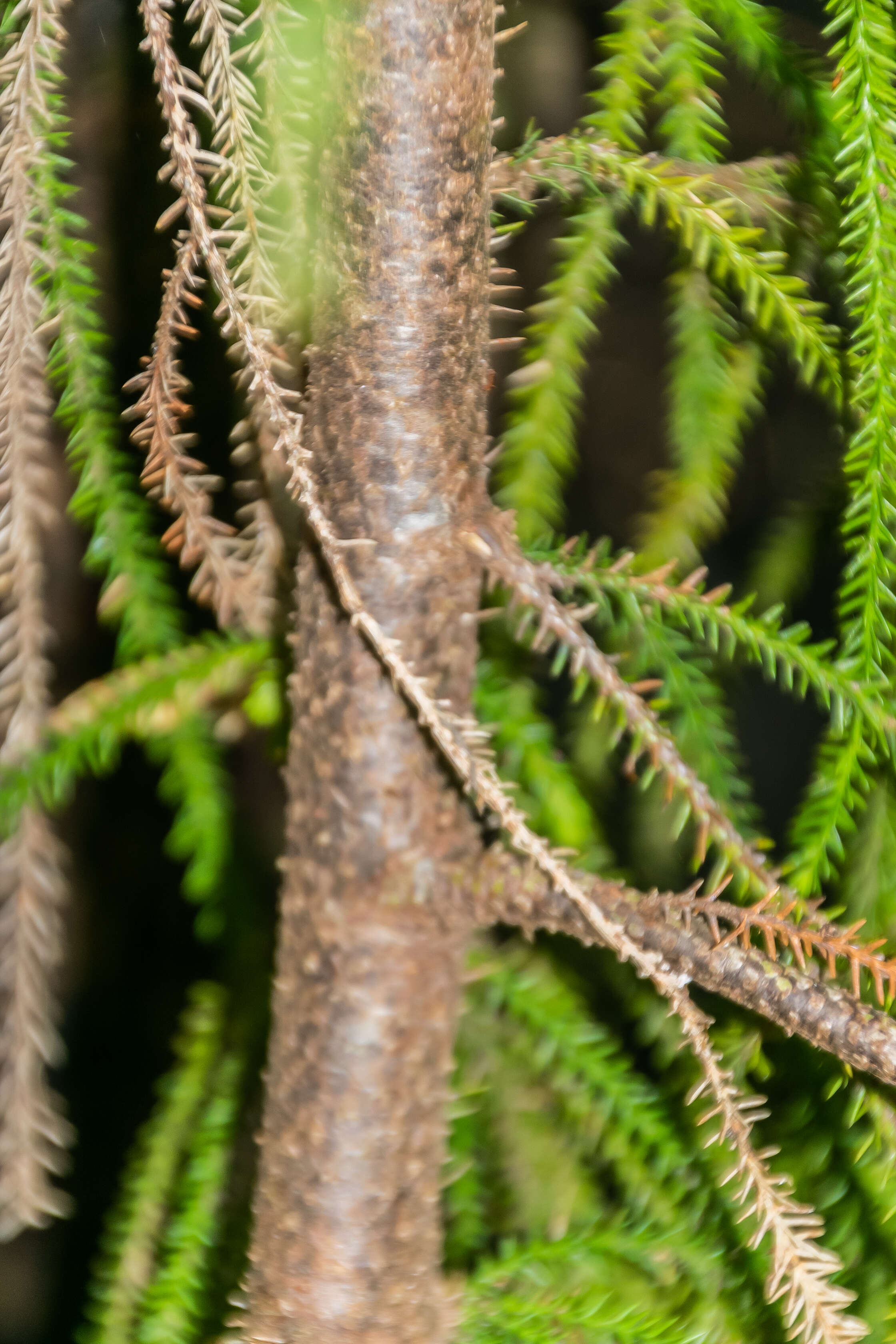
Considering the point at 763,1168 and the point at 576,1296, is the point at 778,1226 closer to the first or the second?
the point at 763,1168

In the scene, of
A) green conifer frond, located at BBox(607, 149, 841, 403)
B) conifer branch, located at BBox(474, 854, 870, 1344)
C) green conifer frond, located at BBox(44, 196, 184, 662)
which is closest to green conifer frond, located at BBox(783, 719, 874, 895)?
conifer branch, located at BBox(474, 854, 870, 1344)

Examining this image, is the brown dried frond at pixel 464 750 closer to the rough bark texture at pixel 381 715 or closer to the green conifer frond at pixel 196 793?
the rough bark texture at pixel 381 715

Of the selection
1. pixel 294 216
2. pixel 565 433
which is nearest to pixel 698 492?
pixel 565 433

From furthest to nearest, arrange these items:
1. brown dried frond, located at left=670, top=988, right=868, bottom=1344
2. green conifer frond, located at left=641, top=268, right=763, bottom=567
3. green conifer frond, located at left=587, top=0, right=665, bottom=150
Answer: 1. green conifer frond, located at left=641, top=268, right=763, bottom=567
2. green conifer frond, located at left=587, top=0, right=665, bottom=150
3. brown dried frond, located at left=670, top=988, right=868, bottom=1344

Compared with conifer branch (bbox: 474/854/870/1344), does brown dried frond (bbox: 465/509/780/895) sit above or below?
above

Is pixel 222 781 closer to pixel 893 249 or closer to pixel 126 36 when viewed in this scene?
pixel 893 249

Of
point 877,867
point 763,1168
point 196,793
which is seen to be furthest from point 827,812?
point 196,793

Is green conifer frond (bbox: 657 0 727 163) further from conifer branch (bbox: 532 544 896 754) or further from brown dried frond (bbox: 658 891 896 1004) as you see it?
brown dried frond (bbox: 658 891 896 1004)
